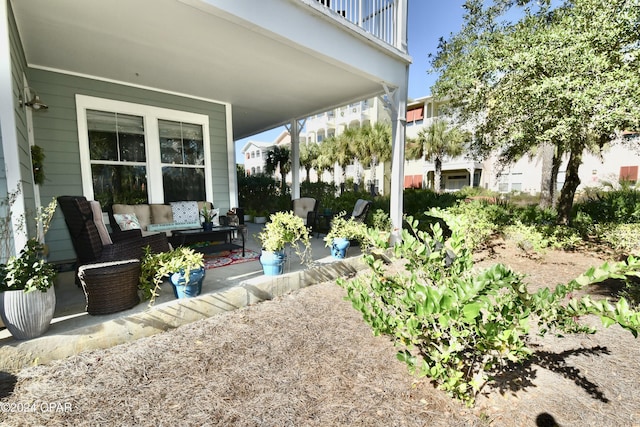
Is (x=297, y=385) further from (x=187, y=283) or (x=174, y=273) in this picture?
(x=174, y=273)

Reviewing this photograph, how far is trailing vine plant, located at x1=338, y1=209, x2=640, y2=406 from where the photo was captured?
1.27 m

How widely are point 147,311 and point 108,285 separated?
0.40 m

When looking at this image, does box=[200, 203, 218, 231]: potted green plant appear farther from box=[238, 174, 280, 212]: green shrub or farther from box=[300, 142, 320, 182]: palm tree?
box=[300, 142, 320, 182]: palm tree

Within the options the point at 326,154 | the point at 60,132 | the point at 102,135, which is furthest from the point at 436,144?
the point at 60,132

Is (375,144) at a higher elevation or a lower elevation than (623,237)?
higher

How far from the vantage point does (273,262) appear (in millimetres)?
3514

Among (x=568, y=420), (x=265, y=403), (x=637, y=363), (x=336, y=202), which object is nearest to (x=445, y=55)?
(x=336, y=202)

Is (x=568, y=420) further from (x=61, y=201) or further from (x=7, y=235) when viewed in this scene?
(x=61, y=201)

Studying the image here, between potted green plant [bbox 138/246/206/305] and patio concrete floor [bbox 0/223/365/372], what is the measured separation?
111 mm

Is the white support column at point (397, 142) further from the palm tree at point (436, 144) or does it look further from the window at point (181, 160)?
the palm tree at point (436, 144)

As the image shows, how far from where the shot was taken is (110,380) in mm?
1963

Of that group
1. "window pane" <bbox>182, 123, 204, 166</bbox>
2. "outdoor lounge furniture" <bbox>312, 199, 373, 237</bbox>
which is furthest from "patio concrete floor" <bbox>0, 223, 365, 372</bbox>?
"window pane" <bbox>182, 123, 204, 166</bbox>

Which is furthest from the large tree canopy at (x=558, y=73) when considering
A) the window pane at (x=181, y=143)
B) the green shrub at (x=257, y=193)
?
the green shrub at (x=257, y=193)

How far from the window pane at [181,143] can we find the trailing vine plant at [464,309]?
5239 millimetres
